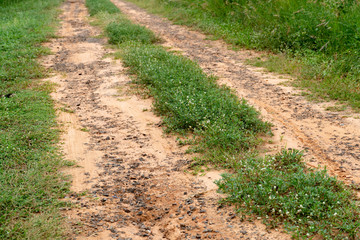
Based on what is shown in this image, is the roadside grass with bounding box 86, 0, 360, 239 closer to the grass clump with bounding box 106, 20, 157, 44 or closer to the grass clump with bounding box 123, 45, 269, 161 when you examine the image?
the grass clump with bounding box 123, 45, 269, 161

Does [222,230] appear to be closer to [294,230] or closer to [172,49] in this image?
[294,230]

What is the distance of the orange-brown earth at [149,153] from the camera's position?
3.28m

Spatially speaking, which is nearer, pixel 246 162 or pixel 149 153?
pixel 246 162

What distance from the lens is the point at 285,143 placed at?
448cm

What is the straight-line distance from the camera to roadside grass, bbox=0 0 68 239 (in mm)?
3140

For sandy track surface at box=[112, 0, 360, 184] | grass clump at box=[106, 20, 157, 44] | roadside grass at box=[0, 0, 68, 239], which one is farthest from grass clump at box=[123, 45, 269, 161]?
grass clump at box=[106, 20, 157, 44]

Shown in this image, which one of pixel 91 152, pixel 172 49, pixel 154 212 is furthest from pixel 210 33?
pixel 154 212

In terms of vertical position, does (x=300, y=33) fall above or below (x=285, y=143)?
above

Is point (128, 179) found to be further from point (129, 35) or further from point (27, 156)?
point (129, 35)

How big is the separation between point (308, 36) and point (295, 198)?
5.77 metres

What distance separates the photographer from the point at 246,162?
3848mm

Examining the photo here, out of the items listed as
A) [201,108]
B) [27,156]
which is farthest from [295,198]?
[27,156]

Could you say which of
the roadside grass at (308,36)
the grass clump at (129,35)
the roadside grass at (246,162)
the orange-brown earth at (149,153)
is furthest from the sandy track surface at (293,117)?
the grass clump at (129,35)

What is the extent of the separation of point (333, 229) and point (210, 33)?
8917 millimetres
